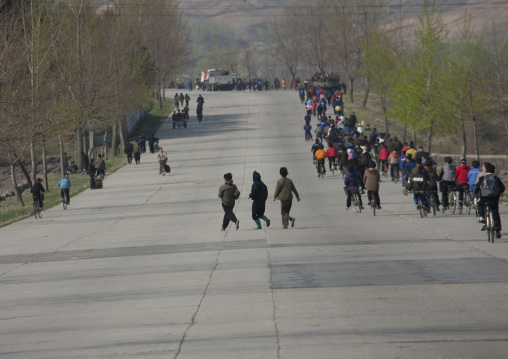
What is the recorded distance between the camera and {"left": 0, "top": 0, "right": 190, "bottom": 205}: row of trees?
122 ft

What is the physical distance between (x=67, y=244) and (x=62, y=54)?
3228 centimetres

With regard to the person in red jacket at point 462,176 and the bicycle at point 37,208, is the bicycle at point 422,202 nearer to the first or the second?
the person in red jacket at point 462,176

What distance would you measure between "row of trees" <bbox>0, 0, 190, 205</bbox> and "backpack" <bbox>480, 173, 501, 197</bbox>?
1948cm

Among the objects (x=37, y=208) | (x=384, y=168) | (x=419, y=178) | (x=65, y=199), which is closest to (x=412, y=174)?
(x=419, y=178)

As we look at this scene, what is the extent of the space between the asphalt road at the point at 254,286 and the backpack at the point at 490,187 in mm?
1001

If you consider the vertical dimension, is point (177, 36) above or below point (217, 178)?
above

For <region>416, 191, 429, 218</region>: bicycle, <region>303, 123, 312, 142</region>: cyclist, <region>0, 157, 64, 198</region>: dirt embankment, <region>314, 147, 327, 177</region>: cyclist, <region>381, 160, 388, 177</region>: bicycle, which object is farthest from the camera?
<region>303, 123, 312, 142</region>: cyclist

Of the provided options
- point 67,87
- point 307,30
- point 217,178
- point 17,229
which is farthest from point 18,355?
point 307,30

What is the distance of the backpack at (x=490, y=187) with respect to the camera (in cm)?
1745

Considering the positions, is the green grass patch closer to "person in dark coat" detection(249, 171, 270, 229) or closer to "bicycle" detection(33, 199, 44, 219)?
"bicycle" detection(33, 199, 44, 219)

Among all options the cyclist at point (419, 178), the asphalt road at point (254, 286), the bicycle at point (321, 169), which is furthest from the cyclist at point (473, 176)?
the bicycle at point (321, 169)

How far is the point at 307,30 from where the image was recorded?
11012cm

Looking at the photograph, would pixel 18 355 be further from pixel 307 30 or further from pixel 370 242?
pixel 307 30

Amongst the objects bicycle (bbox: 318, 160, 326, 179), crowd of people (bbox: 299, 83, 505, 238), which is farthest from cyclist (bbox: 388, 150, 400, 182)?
bicycle (bbox: 318, 160, 326, 179)
